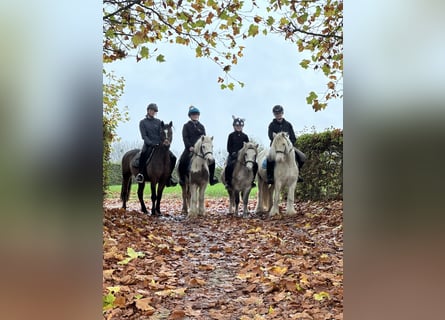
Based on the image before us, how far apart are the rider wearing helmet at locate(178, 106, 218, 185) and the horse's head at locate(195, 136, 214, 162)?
0.07 ft

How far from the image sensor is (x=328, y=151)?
1.94 meters

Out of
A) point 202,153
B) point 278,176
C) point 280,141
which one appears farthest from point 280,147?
point 202,153

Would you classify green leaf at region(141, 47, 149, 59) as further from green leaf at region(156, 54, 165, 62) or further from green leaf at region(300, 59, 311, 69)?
green leaf at region(300, 59, 311, 69)

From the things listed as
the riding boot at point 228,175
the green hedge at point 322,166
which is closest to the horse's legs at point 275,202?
the green hedge at point 322,166

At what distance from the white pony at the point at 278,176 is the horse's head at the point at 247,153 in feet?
0.12

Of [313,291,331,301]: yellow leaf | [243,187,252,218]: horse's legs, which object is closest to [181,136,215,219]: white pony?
[243,187,252,218]: horse's legs

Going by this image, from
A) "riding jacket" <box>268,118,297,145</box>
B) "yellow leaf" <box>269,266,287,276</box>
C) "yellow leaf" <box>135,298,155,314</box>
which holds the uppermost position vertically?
"riding jacket" <box>268,118,297,145</box>

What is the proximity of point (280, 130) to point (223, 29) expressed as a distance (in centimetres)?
56

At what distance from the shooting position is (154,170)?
6.35ft

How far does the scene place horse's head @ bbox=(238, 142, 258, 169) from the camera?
6.34 ft
